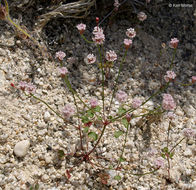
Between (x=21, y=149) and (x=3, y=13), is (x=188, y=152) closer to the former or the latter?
(x=21, y=149)

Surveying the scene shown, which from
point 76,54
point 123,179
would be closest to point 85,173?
point 123,179

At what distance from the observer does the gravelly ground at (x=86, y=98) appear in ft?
9.05

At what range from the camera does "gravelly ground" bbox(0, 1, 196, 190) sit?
276cm

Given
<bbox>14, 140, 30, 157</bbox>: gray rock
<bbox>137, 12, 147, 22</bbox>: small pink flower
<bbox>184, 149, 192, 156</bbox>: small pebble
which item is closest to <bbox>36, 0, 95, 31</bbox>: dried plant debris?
<bbox>137, 12, 147, 22</bbox>: small pink flower

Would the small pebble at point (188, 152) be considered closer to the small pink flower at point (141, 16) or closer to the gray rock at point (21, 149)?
the gray rock at point (21, 149)

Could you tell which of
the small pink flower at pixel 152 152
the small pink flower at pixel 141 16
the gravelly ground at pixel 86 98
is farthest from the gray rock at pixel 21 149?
the small pink flower at pixel 141 16

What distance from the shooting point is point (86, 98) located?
3.42m

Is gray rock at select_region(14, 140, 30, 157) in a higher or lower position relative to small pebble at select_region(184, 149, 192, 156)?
lower

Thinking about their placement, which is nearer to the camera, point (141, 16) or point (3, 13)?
point (3, 13)

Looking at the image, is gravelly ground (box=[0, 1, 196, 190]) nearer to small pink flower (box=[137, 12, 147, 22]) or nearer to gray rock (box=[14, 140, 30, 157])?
gray rock (box=[14, 140, 30, 157])

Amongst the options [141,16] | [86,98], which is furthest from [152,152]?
[141,16]

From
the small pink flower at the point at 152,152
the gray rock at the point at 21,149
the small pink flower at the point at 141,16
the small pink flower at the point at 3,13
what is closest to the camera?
the gray rock at the point at 21,149

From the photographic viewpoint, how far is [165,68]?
4047 millimetres

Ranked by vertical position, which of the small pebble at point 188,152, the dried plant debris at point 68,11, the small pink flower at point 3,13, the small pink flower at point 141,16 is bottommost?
the small pebble at point 188,152
